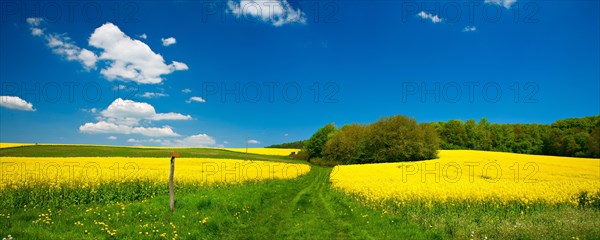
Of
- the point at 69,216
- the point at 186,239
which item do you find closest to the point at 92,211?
the point at 69,216

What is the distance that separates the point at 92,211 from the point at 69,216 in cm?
66

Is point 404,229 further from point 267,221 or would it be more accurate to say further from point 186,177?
point 186,177

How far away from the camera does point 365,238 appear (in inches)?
Answer: 381

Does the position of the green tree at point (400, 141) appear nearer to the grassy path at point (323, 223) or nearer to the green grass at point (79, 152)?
the green grass at point (79, 152)

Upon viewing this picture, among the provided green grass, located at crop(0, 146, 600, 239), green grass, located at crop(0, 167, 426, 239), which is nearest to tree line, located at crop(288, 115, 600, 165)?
green grass, located at crop(0, 146, 600, 239)

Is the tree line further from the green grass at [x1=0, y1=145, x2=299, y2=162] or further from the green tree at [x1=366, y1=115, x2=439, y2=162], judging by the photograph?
the green grass at [x1=0, y1=145, x2=299, y2=162]

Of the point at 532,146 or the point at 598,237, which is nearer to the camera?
the point at 598,237

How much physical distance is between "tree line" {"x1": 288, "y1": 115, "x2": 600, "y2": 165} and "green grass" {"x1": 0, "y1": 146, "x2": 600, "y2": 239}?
43.7m

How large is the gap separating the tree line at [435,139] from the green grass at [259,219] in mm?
43707

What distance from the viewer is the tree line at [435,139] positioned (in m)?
58.2

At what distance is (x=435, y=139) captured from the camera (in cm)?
5869

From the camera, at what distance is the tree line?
58.2 metres

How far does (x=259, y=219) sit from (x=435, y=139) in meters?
52.3

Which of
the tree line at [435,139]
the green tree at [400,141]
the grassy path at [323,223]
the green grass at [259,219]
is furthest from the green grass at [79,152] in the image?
the grassy path at [323,223]
